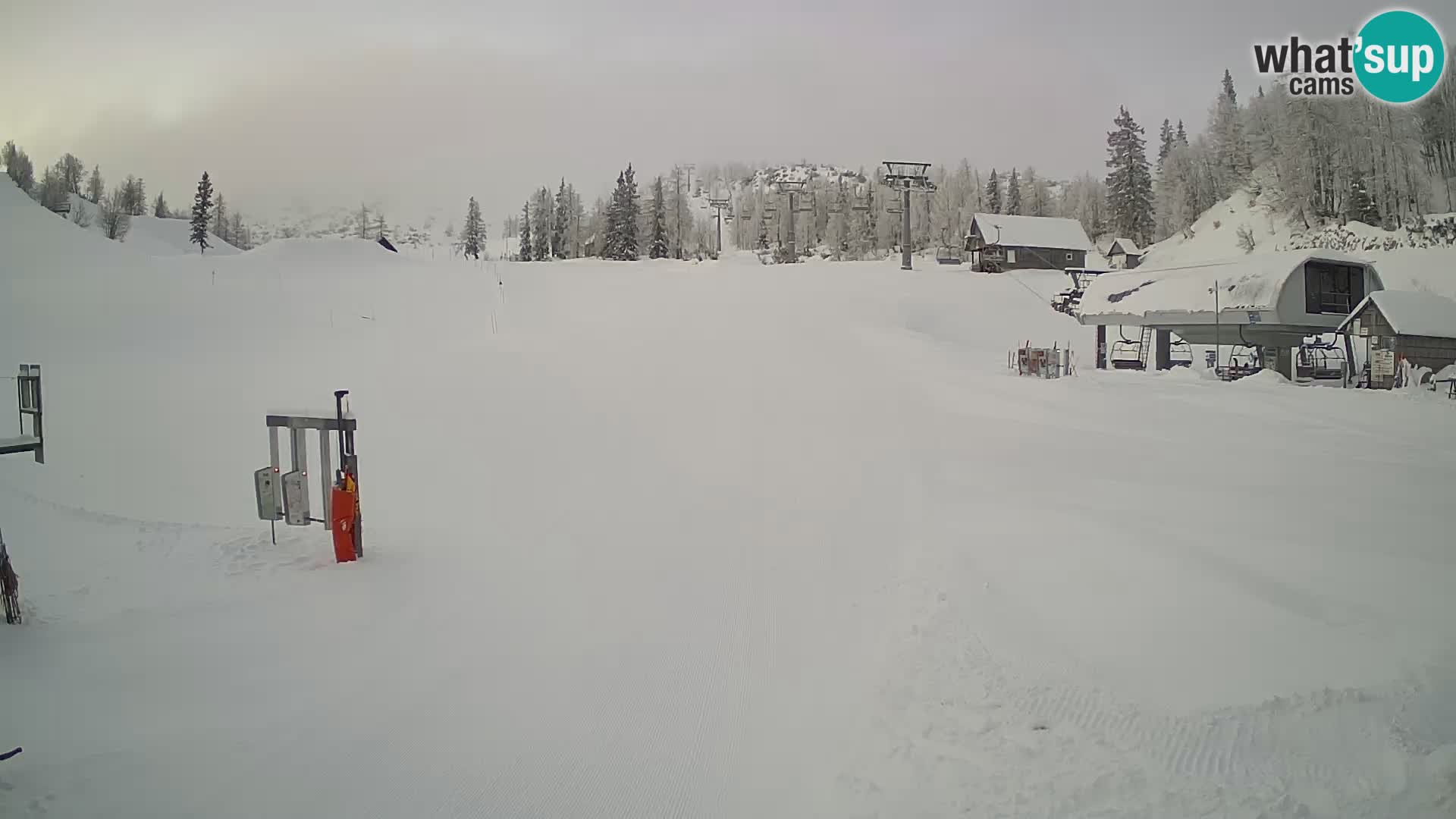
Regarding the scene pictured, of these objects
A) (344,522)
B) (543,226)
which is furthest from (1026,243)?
(344,522)

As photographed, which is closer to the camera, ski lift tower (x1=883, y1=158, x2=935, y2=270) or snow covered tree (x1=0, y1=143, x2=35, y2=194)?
snow covered tree (x1=0, y1=143, x2=35, y2=194)

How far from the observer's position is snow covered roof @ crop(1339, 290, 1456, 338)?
20719mm

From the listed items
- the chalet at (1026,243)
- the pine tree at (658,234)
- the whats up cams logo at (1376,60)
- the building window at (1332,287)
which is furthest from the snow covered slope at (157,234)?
the whats up cams logo at (1376,60)

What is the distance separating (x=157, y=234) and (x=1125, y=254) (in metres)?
89.2

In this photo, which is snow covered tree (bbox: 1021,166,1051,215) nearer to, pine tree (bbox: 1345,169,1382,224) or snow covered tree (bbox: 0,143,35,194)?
pine tree (bbox: 1345,169,1382,224)

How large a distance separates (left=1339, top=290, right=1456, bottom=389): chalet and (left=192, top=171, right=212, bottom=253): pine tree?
252 feet

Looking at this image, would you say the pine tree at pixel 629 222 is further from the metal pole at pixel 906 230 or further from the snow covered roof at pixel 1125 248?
the snow covered roof at pixel 1125 248

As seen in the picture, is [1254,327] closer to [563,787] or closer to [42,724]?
[563,787]

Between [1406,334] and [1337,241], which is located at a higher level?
[1337,241]

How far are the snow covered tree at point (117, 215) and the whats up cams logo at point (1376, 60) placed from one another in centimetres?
7236

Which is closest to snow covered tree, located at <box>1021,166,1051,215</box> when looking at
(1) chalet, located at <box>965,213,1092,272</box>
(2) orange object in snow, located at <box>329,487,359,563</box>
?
(1) chalet, located at <box>965,213,1092,272</box>

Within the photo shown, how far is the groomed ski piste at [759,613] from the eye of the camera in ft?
14.4

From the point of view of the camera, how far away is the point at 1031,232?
6112cm

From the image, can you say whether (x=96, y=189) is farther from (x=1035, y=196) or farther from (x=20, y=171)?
(x=1035, y=196)
